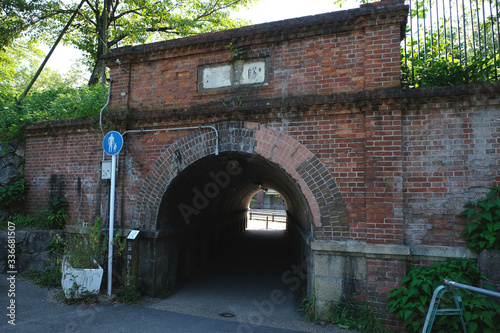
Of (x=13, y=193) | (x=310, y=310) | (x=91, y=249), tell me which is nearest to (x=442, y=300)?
(x=310, y=310)

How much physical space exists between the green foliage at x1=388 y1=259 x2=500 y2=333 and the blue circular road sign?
18.4 ft

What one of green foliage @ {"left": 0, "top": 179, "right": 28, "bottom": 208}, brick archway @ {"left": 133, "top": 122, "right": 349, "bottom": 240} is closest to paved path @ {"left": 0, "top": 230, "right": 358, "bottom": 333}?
brick archway @ {"left": 133, "top": 122, "right": 349, "bottom": 240}

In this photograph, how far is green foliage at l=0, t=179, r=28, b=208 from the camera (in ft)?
23.4

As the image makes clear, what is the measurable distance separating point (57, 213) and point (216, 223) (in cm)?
507

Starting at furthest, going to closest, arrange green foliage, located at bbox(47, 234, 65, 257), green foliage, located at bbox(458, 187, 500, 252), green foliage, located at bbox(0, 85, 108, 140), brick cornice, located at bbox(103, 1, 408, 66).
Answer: green foliage, located at bbox(0, 85, 108, 140) → green foliage, located at bbox(47, 234, 65, 257) → brick cornice, located at bbox(103, 1, 408, 66) → green foliage, located at bbox(458, 187, 500, 252)

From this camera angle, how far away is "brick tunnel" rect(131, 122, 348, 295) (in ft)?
16.6

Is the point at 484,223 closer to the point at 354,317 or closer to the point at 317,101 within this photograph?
the point at 354,317

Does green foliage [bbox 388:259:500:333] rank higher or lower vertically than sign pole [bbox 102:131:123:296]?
lower

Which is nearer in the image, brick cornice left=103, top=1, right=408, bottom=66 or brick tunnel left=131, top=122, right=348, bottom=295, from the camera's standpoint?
brick cornice left=103, top=1, right=408, bottom=66

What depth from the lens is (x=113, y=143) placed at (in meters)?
5.94

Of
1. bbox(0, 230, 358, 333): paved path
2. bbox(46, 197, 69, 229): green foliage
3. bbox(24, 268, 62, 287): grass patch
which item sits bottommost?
bbox(0, 230, 358, 333): paved path

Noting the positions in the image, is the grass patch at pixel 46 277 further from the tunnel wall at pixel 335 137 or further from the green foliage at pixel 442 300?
the green foliage at pixel 442 300

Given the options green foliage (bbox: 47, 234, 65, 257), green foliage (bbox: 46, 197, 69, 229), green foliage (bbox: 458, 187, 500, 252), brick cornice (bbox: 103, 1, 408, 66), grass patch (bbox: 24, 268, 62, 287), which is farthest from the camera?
green foliage (bbox: 46, 197, 69, 229)

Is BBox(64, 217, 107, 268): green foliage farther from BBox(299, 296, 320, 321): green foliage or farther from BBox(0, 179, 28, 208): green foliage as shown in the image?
BBox(299, 296, 320, 321): green foliage
